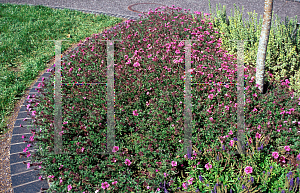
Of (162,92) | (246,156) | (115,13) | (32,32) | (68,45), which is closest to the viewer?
(246,156)

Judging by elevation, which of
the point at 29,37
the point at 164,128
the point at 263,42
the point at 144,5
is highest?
the point at 144,5

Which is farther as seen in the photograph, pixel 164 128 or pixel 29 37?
pixel 29 37

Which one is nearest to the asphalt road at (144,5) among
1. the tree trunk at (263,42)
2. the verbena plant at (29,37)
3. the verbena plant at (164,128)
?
the verbena plant at (29,37)

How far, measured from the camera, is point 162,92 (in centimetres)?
391

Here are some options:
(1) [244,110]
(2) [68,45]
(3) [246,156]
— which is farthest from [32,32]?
(3) [246,156]

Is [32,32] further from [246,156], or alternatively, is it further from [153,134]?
[246,156]

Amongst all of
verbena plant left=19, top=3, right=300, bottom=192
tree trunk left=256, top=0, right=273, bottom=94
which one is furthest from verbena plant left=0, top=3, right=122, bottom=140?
tree trunk left=256, top=0, right=273, bottom=94

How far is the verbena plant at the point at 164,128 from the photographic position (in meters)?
2.78

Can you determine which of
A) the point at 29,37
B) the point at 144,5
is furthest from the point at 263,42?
the point at 144,5

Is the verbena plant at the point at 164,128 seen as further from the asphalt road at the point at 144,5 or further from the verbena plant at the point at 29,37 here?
the asphalt road at the point at 144,5

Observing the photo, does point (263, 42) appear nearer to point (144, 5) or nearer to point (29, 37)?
point (29, 37)

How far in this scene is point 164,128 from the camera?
11.0ft

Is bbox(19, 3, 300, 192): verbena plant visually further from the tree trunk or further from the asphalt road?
the asphalt road

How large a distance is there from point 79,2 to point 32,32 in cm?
283
